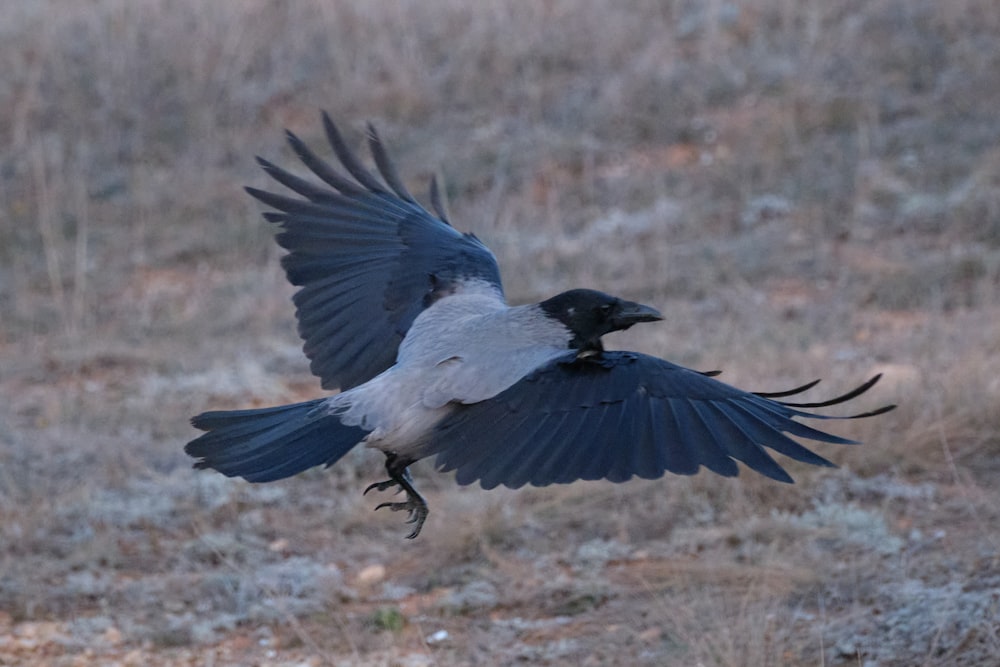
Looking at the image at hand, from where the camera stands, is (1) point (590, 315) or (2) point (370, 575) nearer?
(1) point (590, 315)

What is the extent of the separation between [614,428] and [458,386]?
0.54 metres

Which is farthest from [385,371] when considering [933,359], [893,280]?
[893,280]

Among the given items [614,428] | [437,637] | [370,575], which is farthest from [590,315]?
[370,575]

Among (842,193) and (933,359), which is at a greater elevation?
(842,193)

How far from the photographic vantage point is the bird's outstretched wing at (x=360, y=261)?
439 cm

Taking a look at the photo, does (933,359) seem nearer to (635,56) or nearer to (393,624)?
(393,624)

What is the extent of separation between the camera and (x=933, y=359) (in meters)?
6.01

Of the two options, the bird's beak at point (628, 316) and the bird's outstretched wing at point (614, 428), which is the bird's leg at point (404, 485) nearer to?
the bird's outstretched wing at point (614, 428)

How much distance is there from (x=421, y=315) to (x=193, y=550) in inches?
64.2

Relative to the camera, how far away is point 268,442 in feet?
12.0

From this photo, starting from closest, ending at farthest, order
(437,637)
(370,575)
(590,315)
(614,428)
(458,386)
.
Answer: (614,428)
(458,386)
(590,315)
(437,637)
(370,575)

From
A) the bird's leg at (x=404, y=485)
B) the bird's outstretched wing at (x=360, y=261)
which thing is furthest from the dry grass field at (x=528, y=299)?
the bird's outstretched wing at (x=360, y=261)

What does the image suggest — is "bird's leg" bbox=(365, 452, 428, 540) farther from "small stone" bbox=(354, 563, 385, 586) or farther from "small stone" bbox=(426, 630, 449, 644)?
"small stone" bbox=(354, 563, 385, 586)

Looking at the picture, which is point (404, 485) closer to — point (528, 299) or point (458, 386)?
point (458, 386)
